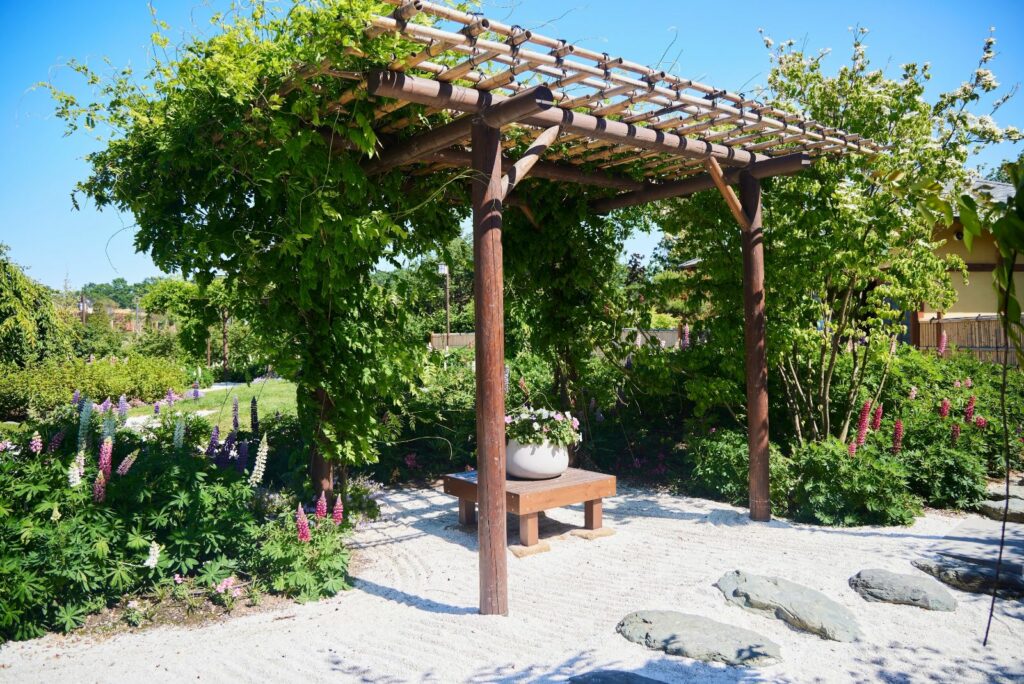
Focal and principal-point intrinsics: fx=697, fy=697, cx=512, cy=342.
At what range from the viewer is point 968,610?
3857 millimetres

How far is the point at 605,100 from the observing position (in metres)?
4.45

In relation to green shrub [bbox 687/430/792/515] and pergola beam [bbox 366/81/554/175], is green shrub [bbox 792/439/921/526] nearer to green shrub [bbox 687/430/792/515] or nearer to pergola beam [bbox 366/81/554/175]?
green shrub [bbox 687/430/792/515]

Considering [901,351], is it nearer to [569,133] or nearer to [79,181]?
[569,133]

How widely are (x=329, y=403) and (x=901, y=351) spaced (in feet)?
21.3

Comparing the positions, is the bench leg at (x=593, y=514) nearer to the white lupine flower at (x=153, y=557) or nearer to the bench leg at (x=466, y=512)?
the bench leg at (x=466, y=512)

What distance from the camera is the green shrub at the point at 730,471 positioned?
6.01m

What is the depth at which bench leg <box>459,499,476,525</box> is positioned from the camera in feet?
18.6

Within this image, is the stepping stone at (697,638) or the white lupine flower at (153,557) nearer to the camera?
the stepping stone at (697,638)

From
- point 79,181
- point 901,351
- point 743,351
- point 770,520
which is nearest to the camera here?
point 79,181

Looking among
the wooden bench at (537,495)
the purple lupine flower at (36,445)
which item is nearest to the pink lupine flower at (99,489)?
the purple lupine flower at (36,445)

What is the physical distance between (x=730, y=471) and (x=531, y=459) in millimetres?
2127

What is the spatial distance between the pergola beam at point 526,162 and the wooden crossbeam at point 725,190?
1678 mm

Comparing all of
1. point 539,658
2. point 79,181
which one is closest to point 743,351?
point 539,658

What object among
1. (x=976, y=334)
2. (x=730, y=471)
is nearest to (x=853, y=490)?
(x=730, y=471)
